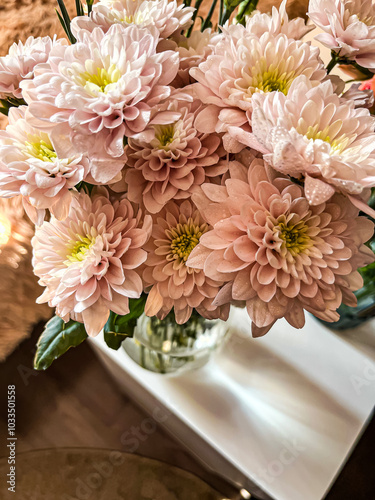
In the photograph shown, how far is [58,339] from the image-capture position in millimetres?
346

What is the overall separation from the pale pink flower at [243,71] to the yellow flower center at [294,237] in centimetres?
5

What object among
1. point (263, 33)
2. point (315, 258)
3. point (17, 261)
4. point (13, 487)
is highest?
point (263, 33)

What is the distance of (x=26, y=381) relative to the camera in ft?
1.96

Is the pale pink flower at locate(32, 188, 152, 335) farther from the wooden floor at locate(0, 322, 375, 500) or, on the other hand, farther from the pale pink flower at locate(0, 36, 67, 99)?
the wooden floor at locate(0, 322, 375, 500)

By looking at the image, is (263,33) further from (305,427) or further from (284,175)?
(305,427)

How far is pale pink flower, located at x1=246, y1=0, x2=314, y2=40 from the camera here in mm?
253

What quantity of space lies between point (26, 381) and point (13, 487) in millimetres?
135

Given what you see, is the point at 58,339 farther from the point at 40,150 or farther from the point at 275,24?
the point at 275,24

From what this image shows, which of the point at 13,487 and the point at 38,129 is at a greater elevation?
the point at 38,129

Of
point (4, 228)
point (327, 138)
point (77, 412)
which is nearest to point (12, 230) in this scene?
point (4, 228)

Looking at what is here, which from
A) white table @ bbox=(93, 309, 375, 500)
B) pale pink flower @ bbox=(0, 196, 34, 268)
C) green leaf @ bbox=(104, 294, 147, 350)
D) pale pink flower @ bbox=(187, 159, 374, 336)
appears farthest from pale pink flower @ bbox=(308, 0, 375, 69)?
pale pink flower @ bbox=(0, 196, 34, 268)

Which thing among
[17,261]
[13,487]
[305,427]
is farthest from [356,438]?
[17,261]

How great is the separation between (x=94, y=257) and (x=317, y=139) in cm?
14

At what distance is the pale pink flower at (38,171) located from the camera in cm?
22
